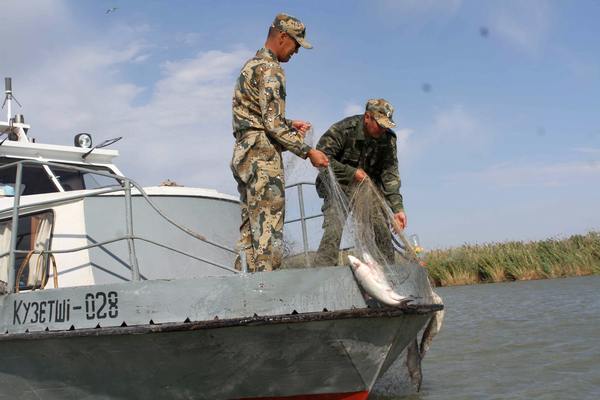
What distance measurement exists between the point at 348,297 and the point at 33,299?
2207mm

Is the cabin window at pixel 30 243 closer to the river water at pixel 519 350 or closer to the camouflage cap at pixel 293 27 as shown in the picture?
the camouflage cap at pixel 293 27

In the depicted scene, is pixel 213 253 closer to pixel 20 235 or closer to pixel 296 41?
pixel 20 235

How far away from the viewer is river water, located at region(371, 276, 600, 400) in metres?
6.38

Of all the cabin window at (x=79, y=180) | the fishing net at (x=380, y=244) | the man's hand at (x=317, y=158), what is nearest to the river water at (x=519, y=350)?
the fishing net at (x=380, y=244)

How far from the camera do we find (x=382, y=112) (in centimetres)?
560

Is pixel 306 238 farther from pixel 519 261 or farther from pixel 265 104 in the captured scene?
pixel 519 261

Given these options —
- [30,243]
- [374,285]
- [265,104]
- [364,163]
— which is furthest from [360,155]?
[30,243]

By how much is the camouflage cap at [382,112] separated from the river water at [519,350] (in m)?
2.48

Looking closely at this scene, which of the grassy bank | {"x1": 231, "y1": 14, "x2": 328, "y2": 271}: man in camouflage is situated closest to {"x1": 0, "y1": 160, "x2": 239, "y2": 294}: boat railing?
{"x1": 231, "y1": 14, "x2": 328, "y2": 271}: man in camouflage

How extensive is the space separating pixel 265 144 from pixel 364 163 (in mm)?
1461

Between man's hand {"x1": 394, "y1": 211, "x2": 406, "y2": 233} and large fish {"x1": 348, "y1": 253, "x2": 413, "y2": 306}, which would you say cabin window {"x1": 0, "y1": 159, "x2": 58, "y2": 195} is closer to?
man's hand {"x1": 394, "y1": 211, "x2": 406, "y2": 233}

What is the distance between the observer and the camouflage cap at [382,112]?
5590 mm

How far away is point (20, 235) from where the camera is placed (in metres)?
6.04

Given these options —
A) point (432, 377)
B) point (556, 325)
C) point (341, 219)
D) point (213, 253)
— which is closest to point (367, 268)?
point (341, 219)
